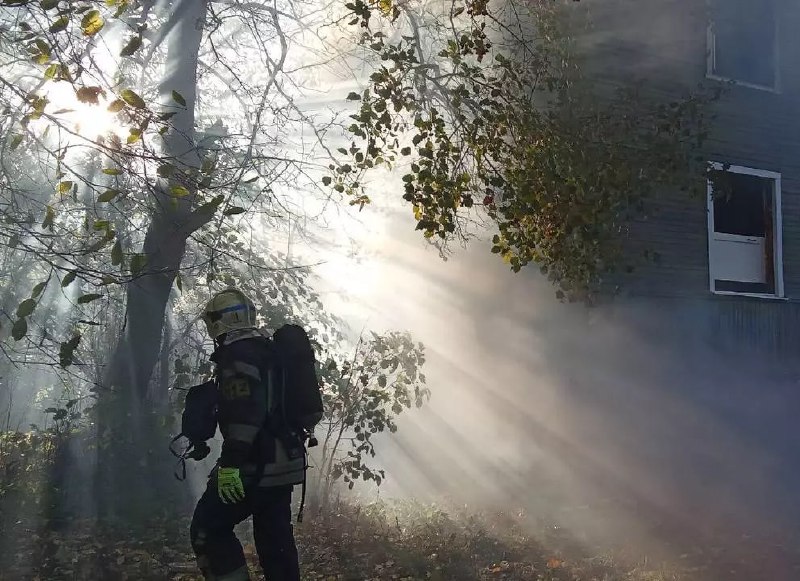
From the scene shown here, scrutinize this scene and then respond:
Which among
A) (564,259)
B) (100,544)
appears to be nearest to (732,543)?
(564,259)

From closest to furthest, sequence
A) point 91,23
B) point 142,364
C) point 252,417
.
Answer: point 91,23, point 252,417, point 142,364

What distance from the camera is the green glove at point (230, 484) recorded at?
411 centimetres

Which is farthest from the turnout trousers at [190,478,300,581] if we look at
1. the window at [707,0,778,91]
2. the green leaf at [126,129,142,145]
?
the window at [707,0,778,91]

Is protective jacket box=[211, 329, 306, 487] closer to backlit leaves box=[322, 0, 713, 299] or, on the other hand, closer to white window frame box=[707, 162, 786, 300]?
backlit leaves box=[322, 0, 713, 299]

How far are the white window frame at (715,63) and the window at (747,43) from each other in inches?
0.6

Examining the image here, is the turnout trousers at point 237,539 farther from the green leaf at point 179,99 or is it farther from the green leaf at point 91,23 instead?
the green leaf at point 91,23

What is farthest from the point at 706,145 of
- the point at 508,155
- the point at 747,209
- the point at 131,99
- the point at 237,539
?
the point at 131,99

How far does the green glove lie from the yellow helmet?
784mm

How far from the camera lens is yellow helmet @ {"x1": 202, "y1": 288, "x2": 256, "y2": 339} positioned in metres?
4.42

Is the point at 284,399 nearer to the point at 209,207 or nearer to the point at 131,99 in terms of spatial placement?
the point at 209,207

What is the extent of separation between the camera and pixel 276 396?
171 inches

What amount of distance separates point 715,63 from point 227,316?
10745mm

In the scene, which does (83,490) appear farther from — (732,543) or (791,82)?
(791,82)

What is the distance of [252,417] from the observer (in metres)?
4.17
